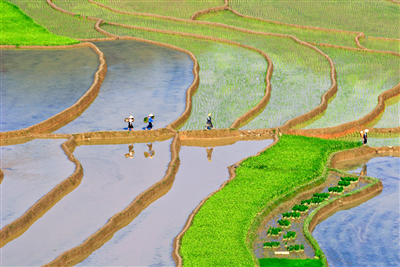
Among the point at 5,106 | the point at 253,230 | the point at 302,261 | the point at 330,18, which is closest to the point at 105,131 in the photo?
the point at 5,106

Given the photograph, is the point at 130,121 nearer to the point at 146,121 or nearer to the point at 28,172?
the point at 146,121

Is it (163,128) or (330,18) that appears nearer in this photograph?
(163,128)

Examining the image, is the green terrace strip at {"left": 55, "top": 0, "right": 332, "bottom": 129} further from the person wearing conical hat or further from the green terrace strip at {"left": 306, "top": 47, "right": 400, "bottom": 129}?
the person wearing conical hat

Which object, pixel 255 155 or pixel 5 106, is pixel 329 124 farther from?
pixel 5 106

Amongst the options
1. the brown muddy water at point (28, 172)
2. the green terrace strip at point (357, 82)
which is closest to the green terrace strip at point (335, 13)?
the green terrace strip at point (357, 82)

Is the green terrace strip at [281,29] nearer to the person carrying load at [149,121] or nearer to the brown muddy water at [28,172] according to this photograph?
the person carrying load at [149,121]

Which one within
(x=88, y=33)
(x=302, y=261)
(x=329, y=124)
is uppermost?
(x=88, y=33)
